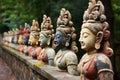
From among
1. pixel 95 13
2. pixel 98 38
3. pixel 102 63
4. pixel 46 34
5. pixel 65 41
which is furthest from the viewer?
pixel 46 34

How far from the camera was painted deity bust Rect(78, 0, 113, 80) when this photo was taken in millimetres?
4189

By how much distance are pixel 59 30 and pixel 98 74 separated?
2052 mm

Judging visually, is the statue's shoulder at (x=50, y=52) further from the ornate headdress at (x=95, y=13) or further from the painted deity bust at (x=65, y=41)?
the ornate headdress at (x=95, y=13)

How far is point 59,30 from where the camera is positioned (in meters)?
6.02

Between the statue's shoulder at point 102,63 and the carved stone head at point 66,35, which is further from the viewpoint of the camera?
the carved stone head at point 66,35

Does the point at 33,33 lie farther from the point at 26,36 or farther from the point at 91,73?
the point at 91,73

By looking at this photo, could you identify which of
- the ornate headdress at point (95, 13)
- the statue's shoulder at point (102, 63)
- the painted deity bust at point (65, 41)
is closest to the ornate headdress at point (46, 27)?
the painted deity bust at point (65, 41)

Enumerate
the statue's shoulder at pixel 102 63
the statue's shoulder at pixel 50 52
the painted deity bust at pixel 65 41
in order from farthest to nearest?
the statue's shoulder at pixel 50 52, the painted deity bust at pixel 65 41, the statue's shoulder at pixel 102 63

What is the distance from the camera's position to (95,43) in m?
4.37

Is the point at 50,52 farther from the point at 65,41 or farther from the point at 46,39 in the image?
the point at 65,41

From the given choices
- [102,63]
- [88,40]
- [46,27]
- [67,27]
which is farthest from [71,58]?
[46,27]

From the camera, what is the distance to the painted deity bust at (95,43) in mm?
4189

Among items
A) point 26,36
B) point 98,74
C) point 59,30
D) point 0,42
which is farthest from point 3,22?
point 98,74

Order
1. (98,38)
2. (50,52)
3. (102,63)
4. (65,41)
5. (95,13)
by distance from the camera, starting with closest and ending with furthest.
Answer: (102,63), (98,38), (95,13), (65,41), (50,52)
